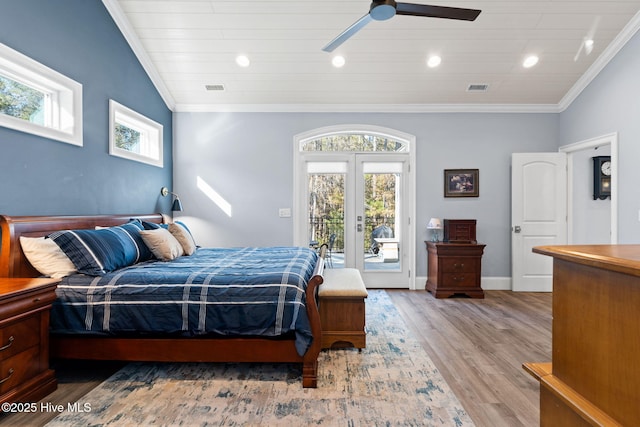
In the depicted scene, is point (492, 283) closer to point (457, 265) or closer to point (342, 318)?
point (457, 265)

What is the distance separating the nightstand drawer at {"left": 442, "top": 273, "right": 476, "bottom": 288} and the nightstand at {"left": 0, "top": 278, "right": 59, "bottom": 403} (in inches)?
162

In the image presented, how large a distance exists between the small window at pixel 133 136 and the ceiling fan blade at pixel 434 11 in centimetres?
299

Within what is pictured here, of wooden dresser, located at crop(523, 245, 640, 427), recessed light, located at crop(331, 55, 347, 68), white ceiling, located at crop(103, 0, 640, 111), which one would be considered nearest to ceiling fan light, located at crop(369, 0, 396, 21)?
white ceiling, located at crop(103, 0, 640, 111)

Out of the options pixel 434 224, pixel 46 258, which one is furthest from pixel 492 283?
pixel 46 258

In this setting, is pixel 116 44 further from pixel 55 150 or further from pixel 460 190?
pixel 460 190

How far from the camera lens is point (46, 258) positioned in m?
2.47

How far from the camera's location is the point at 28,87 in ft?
9.25

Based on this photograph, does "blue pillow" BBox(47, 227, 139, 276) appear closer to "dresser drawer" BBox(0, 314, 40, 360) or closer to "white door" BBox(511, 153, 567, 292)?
"dresser drawer" BBox(0, 314, 40, 360)

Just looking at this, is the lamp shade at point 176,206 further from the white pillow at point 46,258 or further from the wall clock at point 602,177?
the wall clock at point 602,177

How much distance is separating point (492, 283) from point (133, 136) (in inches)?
204

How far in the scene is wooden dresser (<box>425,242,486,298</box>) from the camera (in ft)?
15.1

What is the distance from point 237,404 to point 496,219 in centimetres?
435

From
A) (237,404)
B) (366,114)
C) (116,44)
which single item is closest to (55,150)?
(116,44)

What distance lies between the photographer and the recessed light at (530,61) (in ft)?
13.7
